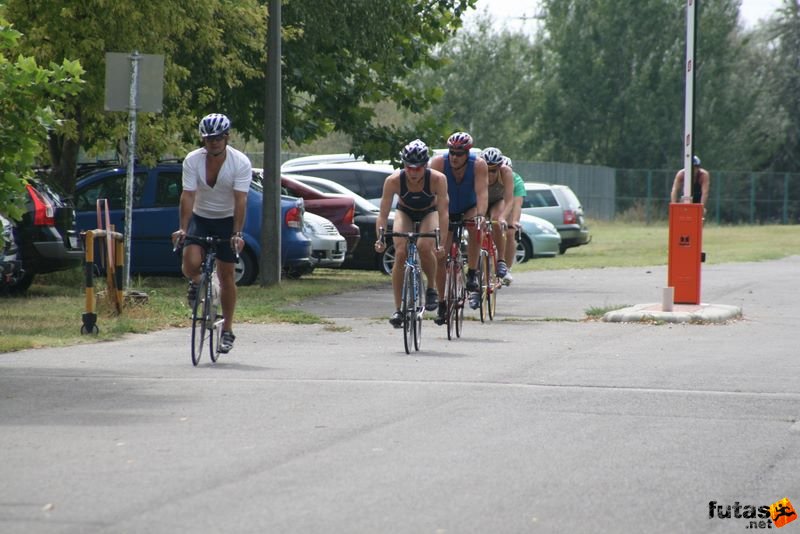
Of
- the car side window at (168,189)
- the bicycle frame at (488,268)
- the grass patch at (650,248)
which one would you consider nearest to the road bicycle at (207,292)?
the bicycle frame at (488,268)

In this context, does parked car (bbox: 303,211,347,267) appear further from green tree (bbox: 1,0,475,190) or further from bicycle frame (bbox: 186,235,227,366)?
bicycle frame (bbox: 186,235,227,366)

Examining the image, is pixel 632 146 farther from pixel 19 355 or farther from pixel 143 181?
pixel 19 355

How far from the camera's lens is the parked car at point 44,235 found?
58.4 feet

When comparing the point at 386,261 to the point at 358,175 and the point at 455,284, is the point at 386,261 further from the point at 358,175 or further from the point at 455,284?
the point at 455,284

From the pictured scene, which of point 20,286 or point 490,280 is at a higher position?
point 490,280

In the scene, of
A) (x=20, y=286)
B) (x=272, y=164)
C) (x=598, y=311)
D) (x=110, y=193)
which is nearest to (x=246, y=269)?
(x=272, y=164)

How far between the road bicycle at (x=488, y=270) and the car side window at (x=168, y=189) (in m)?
6.50

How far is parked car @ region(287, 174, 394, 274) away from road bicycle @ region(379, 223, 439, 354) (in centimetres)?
1135

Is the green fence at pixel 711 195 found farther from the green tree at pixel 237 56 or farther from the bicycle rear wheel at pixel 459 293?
the bicycle rear wheel at pixel 459 293

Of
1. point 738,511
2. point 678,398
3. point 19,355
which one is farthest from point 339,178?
point 738,511

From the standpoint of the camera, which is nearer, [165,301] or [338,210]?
[165,301]

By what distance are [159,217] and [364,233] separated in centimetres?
422

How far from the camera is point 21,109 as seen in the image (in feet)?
36.0

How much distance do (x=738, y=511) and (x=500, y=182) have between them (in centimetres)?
978
